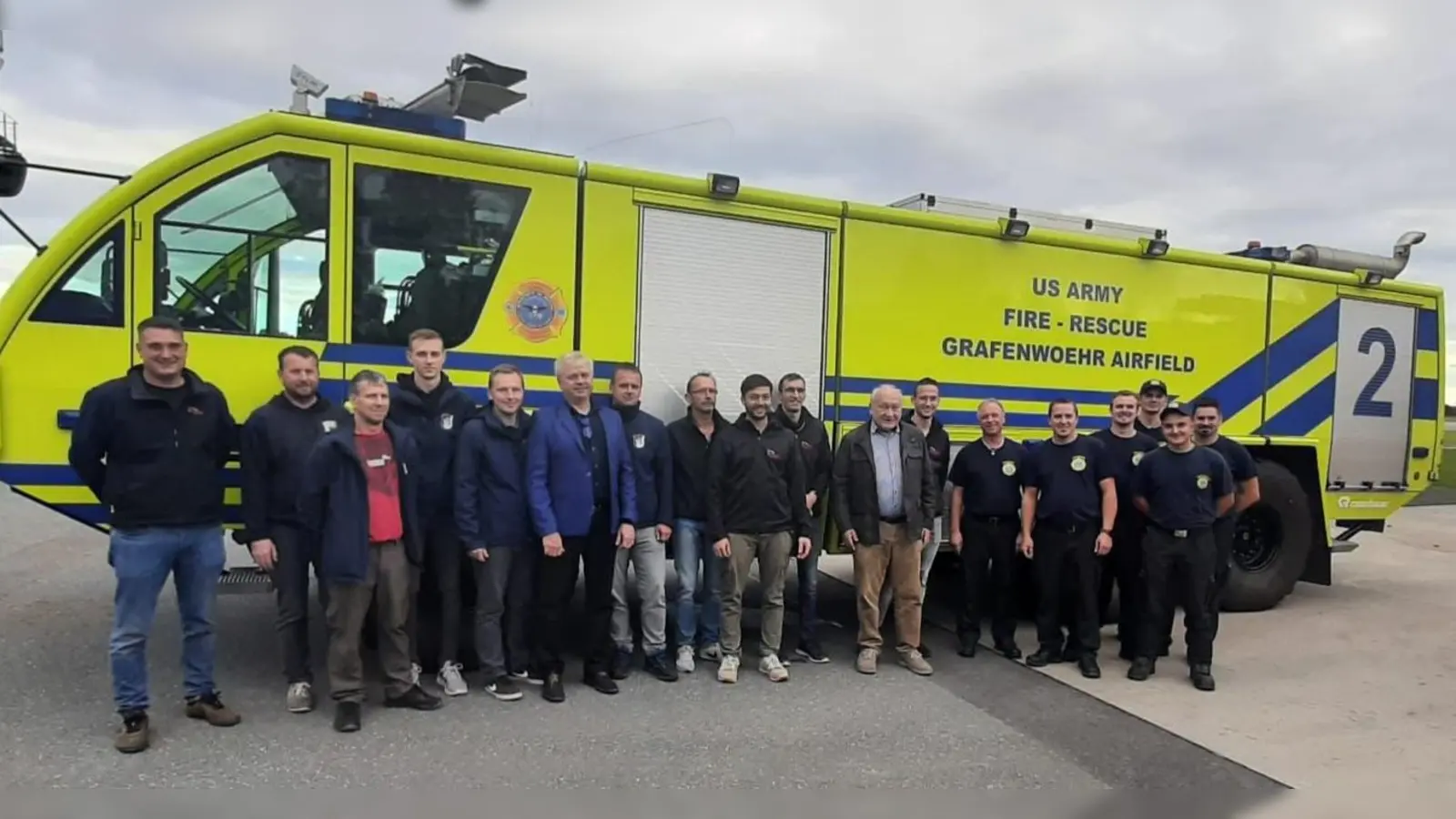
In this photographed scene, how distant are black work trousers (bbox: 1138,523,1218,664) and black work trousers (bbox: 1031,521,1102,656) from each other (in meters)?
0.32

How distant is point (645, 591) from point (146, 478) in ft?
8.49

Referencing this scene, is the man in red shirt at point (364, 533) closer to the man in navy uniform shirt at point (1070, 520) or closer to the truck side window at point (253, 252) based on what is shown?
the truck side window at point (253, 252)

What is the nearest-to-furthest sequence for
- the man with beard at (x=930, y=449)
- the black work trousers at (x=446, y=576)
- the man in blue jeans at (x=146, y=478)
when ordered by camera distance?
the man in blue jeans at (x=146, y=478)
the black work trousers at (x=446, y=576)
the man with beard at (x=930, y=449)

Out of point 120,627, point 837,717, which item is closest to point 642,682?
point 837,717

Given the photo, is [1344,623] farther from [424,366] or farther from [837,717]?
[424,366]

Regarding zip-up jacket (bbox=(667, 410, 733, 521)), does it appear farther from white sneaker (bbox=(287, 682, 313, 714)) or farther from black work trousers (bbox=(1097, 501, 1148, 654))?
black work trousers (bbox=(1097, 501, 1148, 654))

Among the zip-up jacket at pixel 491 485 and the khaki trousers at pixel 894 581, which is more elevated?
the zip-up jacket at pixel 491 485

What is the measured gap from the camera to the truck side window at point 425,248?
5402 millimetres

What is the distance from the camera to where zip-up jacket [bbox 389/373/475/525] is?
5238 millimetres

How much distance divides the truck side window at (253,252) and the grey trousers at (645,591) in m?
2.06

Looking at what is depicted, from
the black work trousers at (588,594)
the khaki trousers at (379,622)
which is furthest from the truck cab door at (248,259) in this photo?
the black work trousers at (588,594)

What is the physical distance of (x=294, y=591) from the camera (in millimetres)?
5023

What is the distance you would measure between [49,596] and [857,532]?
6.06 meters

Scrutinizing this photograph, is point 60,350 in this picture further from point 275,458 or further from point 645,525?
point 645,525
